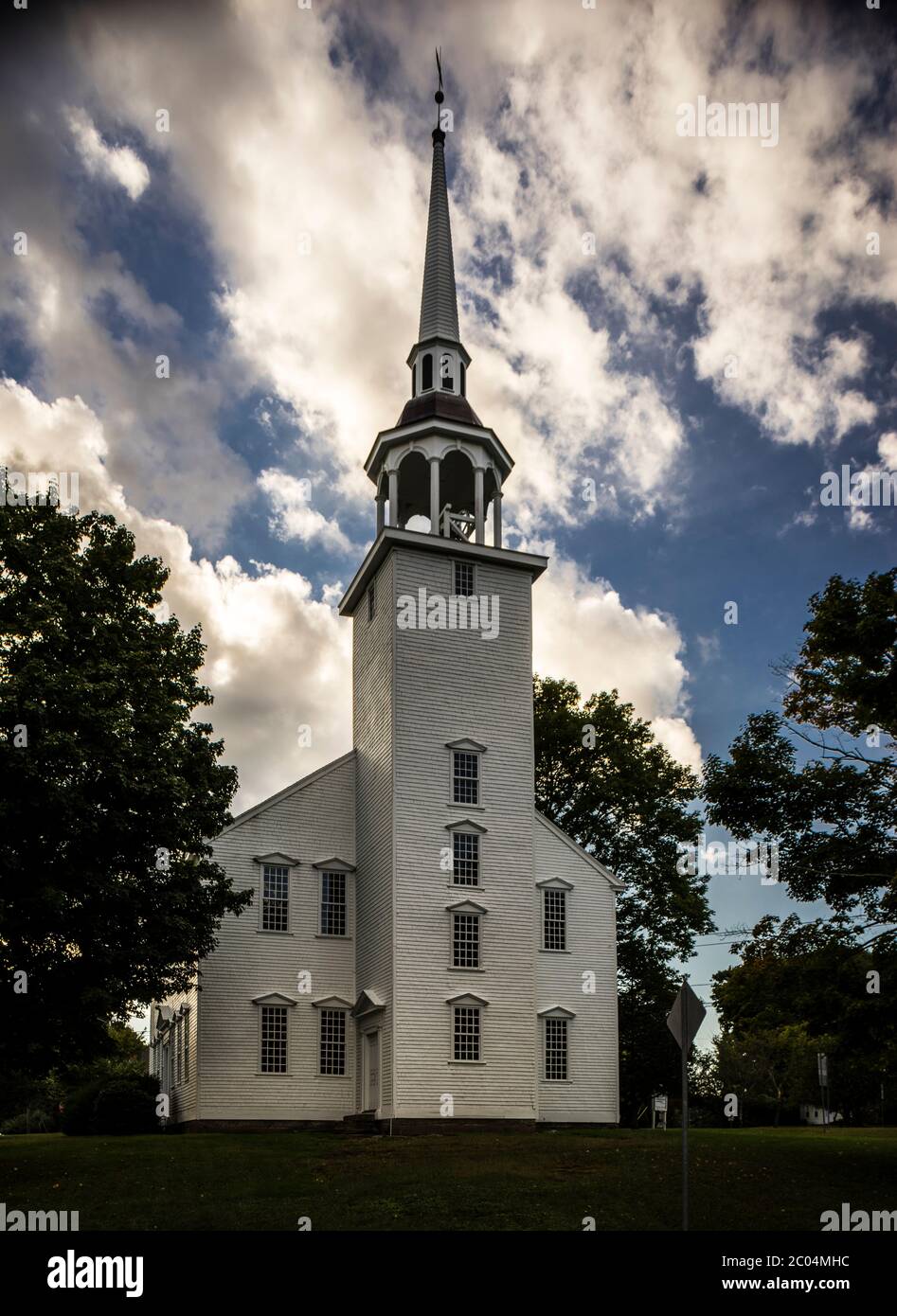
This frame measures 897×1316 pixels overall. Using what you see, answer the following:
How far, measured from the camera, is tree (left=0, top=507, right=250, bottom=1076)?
23938 mm

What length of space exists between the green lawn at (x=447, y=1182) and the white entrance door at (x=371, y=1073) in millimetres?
5010

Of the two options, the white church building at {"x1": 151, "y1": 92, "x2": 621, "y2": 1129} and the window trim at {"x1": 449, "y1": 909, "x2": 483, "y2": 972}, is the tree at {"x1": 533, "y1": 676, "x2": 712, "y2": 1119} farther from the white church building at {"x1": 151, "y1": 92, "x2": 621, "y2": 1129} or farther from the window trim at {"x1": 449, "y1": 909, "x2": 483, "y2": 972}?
the window trim at {"x1": 449, "y1": 909, "x2": 483, "y2": 972}

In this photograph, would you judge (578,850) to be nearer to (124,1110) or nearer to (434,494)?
(434,494)

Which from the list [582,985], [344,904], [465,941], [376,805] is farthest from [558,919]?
[376,805]

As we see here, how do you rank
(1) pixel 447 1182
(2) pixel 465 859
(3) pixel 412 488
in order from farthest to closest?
(3) pixel 412 488, (2) pixel 465 859, (1) pixel 447 1182

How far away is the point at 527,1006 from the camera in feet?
115

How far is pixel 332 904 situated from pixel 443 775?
576cm

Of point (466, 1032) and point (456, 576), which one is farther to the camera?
point (456, 576)

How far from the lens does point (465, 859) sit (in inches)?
1401

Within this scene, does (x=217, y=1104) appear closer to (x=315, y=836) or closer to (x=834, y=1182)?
(x=315, y=836)

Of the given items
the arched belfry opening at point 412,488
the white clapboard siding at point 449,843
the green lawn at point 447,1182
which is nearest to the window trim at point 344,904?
the white clapboard siding at point 449,843

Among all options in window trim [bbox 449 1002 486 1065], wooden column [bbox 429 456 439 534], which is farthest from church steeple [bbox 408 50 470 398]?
window trim [bbox 449 1002 486 1065]

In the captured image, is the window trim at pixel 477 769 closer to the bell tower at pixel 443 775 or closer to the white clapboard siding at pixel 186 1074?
the bell tower at pixel 443 775
